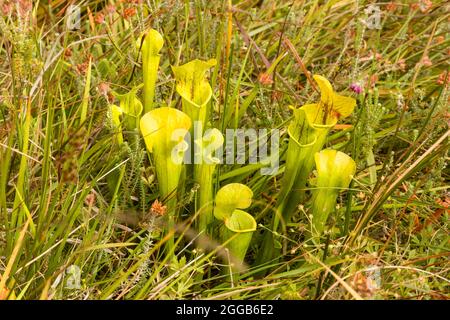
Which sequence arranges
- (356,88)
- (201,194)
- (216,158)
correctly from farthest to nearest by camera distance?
(356,88) → (201,194) → (216,158)

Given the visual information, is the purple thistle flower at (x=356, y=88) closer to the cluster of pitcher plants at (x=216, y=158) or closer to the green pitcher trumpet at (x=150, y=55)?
the cluster of pitcher plants at (x=216, y=158)

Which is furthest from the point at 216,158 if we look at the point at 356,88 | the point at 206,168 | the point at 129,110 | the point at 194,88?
the point at 356,88

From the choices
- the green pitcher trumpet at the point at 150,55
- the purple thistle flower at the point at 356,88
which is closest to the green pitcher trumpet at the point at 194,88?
the green pitcher trumpet at the point at 150,55

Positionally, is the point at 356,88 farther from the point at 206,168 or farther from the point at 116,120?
the point at 116,120
